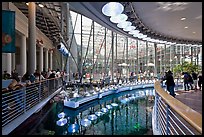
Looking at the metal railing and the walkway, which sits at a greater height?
the metal railing

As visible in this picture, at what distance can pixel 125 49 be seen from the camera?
19.7 metres

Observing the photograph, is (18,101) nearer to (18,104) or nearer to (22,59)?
(18,104)

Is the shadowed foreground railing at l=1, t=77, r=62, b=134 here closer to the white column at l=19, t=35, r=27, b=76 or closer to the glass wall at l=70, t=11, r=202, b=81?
the white column at l=19, t=35, r=27, b=76

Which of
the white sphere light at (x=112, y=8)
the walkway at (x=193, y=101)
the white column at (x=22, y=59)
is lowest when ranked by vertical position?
the walkway at (x=193, y=101)

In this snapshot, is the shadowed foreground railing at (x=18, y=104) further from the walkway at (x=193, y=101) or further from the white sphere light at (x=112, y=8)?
the walkway at (x=193, y=101)

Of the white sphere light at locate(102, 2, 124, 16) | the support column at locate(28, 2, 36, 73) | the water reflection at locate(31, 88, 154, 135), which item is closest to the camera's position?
the white sphere light at locate(102, 2, 124, 16)

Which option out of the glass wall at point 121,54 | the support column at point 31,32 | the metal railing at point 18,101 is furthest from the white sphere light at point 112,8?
the glass wall at point 121,54

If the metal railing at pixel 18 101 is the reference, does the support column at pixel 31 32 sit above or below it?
above

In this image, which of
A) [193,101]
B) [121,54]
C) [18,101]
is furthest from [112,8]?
[121,54]

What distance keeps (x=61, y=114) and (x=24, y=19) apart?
683 cm

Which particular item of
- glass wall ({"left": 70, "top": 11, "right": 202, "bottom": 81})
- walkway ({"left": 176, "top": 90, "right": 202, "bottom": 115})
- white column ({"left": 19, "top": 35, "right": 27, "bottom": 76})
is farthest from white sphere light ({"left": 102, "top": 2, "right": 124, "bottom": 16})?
glass wall ({"left": 70, "top": 11, "right": 202, "bottom": 81})

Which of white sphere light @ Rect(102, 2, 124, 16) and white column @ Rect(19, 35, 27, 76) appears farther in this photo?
white column @ Rect(19, 35, 27, 76)

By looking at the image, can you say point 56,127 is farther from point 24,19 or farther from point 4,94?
point 24,19

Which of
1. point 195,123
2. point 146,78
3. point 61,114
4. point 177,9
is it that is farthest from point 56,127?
point 146,78
